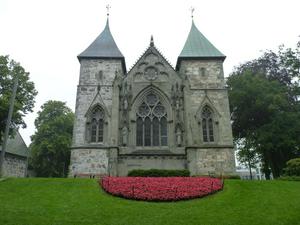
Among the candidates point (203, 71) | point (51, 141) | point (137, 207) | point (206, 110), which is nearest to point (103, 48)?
point (203, 71)

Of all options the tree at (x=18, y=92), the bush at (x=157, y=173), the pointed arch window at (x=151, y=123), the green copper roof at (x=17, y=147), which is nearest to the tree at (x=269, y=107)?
A: the pointed arch window at (x=151, y=123)

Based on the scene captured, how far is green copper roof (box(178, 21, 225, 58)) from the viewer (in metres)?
33.5

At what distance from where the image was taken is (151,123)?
3092 cm

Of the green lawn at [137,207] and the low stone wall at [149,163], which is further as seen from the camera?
the low stone wall at [149,163]

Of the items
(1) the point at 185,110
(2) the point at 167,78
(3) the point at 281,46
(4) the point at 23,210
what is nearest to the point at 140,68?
(2) the point at 167,78

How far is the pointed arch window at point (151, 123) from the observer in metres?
30.2

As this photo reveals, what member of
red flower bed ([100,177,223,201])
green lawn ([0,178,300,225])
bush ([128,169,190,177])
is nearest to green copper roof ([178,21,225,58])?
bush ([128,169,190,177])

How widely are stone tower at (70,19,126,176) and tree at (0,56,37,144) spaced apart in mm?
4496

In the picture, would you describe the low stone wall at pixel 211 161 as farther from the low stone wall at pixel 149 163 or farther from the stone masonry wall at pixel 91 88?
the stone masonry wall at pixel 91 88

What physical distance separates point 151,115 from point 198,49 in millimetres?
9152

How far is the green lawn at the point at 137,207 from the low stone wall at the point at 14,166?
50.6ft

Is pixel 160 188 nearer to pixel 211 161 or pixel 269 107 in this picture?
pixel 211 161

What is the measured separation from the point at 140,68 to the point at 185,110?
644 cm

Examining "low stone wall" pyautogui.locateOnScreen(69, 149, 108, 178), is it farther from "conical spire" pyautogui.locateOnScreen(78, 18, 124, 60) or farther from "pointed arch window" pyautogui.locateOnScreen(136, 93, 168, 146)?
"conical spire" pyautogui.locateOnScreen(78, 18, 124, 60)
